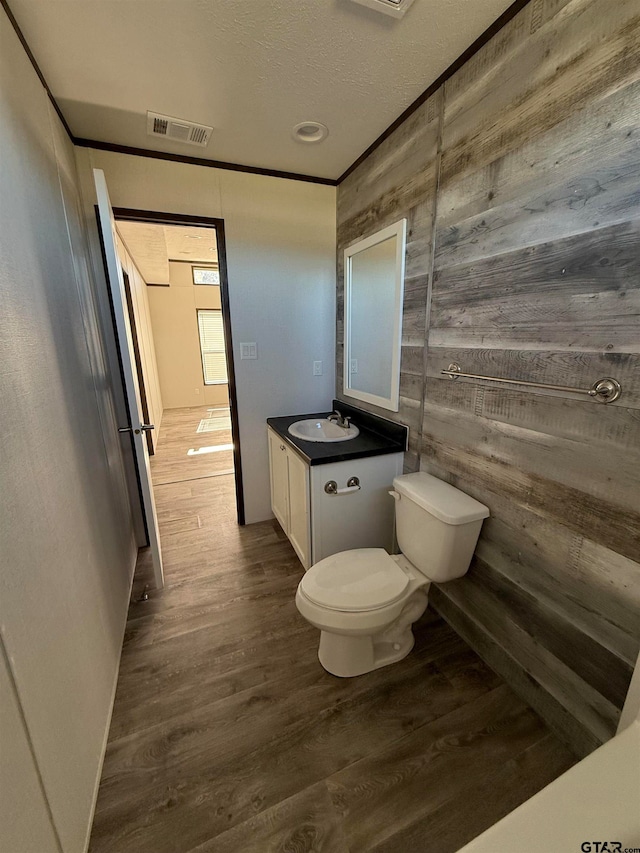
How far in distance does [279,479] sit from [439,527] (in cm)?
123

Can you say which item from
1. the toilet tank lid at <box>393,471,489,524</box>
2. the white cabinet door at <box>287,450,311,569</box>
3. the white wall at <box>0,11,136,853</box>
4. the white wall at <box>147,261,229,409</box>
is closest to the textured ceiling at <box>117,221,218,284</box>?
the white wall at <box>147,261,229,409</box>

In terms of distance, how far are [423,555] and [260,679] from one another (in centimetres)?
88

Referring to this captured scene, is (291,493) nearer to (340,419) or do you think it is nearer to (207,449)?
(340,419)

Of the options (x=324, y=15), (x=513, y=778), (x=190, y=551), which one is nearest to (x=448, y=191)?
(x=324, y=15)

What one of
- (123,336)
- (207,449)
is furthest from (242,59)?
(207,449)

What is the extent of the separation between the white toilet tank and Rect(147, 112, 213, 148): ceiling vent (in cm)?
204

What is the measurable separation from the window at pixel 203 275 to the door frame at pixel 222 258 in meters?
4.66

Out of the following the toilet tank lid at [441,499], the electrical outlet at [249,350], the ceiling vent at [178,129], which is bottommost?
the toilet tank lid at [441,499]

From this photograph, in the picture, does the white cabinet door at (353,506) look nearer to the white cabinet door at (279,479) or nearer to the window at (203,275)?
the white cabinet door at (279,479)

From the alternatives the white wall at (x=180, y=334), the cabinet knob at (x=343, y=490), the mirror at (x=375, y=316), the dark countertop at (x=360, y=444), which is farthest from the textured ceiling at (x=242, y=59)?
the white wall at (x=180, y=334)

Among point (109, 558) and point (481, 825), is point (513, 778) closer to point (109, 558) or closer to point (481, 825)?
point (481, 825)

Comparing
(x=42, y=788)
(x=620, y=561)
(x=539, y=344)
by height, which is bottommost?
(x=42, y=788)

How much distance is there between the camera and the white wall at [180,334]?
625 centimetres

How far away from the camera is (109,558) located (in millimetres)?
1573
